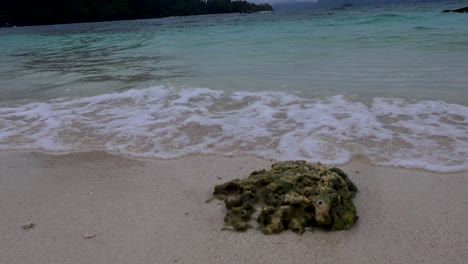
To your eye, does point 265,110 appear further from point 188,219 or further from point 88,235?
point 88,235

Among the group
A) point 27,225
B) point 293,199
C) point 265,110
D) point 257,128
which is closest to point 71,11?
point 265,110

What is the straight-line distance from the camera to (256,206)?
8.53 ft

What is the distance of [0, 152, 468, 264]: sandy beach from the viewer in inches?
86.0

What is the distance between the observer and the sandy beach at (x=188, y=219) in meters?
2.18

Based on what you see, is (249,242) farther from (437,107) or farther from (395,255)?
(437,107)

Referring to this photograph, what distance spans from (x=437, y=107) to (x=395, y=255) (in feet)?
10.6

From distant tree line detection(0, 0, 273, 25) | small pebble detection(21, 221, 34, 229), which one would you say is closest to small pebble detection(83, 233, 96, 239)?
small pebble detection(21, 221, 34, 229)

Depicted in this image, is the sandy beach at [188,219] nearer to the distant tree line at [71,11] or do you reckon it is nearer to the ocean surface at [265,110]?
the ocean surface at [265,110]

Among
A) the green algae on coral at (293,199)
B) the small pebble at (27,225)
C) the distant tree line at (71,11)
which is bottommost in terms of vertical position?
the small pebble at (27,225)

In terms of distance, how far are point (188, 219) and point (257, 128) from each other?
1938 mm

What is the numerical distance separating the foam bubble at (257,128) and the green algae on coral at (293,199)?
2.42 ft

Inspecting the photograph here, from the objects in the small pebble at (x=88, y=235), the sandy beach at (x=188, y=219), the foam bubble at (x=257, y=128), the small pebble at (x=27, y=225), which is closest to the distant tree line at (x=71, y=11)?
the foam bubble at (x=257, y=128)

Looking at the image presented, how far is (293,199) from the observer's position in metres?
2.43

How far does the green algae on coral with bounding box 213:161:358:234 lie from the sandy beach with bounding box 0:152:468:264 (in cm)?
7
